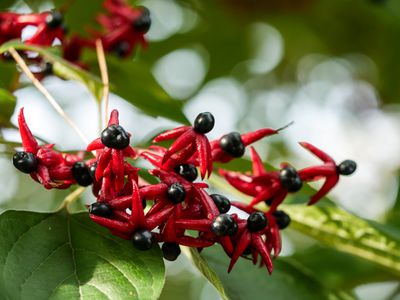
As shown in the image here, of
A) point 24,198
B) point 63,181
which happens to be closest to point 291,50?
point 24,198

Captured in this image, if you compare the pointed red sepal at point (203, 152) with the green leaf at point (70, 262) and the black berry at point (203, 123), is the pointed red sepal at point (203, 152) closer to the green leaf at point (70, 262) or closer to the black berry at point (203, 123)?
the black berry at point (203, 123)

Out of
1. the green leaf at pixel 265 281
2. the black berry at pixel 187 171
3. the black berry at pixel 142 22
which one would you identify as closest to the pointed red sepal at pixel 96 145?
the black berry at pixel 187 171

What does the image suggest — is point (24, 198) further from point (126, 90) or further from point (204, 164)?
point (204, 164)

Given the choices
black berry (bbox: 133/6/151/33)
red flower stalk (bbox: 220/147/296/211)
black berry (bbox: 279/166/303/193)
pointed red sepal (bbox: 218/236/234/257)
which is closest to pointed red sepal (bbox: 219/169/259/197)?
red flower stalk (bbox: 220/147/296/211)

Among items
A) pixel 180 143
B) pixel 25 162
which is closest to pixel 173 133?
pixel 180 143

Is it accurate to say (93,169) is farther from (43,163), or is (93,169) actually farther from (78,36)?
(78,36)

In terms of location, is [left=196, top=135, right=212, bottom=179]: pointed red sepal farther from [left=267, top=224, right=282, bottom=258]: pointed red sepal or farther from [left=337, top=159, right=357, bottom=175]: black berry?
[left=337, top=159, right=357, bottom=175]: black berry
